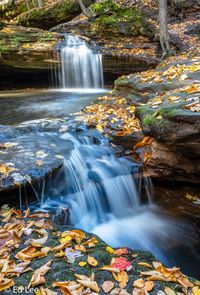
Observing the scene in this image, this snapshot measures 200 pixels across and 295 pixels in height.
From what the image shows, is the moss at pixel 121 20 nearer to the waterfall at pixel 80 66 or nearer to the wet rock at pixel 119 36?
the wet rock at pixel 119 36

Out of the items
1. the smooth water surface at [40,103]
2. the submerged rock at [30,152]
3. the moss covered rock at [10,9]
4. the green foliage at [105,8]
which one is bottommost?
the submerged rock at [30,152]

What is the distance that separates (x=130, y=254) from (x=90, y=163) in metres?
2.48

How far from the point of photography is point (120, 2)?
15.8 m

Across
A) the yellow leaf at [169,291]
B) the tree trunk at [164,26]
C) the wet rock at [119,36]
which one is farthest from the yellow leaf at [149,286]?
the wet rock at [119,36]

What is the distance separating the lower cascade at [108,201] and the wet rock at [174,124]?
54 cm

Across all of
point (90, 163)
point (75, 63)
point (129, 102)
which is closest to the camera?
point (90, 163)

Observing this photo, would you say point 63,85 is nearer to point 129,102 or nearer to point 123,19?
point 123,19

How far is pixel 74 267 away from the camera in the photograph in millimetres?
3160

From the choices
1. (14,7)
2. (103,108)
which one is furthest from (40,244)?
(14,7)

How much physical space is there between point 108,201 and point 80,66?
8468 millimetres

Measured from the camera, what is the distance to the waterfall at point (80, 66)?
505 inches

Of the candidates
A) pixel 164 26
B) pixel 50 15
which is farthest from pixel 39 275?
pixel 50 15

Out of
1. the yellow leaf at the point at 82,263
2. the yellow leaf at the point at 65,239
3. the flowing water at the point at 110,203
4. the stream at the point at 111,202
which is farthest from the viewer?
the flowing water at the point at 110,203

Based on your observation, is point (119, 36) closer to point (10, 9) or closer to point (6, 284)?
point (10, 9)
